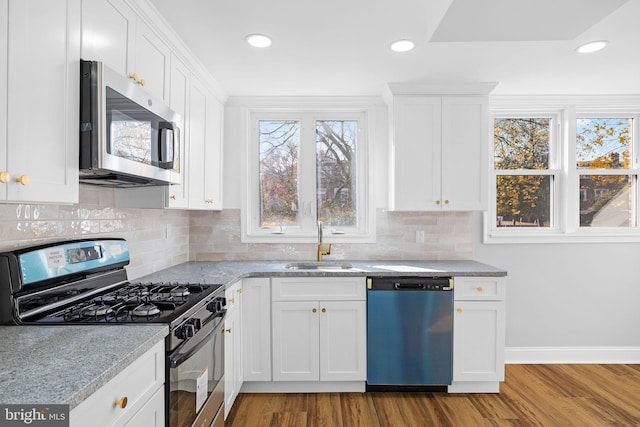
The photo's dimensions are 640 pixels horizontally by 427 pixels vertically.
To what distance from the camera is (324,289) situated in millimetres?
2742

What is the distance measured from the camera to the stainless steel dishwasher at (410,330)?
271 cm

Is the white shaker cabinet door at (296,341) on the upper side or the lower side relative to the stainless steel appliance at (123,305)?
lower

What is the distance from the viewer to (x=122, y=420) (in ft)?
3.72

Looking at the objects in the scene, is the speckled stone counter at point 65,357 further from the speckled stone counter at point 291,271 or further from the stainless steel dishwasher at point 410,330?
the stainless steel dishwasher at point 410,330

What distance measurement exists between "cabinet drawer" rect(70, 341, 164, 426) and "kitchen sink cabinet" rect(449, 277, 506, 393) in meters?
2.04

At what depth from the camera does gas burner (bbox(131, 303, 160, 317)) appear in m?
1.53

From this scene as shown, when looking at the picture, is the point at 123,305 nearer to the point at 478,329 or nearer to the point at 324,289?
the point at 324,289

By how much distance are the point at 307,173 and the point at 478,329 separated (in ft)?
6.03

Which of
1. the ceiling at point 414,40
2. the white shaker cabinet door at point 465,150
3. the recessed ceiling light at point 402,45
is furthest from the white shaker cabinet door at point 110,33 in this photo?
the white shaker cabinet door at point 465,150

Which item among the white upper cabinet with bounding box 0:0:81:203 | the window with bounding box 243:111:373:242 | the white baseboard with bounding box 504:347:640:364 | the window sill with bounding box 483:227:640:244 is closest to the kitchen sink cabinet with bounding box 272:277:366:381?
the window with bounding box 243:111:373:242

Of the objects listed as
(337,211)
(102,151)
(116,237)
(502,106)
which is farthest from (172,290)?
(502,106)

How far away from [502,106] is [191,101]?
2621 millimetres

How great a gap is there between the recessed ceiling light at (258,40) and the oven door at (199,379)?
158cm

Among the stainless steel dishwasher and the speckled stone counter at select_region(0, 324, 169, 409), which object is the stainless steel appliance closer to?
the speckled stone counter at select_region(0, 324, 169, 409)
